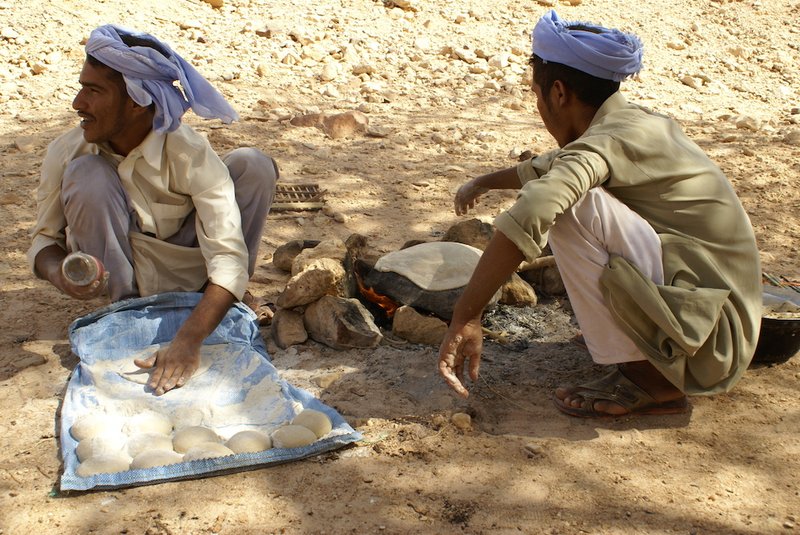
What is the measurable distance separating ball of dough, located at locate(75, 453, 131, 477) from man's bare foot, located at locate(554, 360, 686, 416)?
1413 millimetres

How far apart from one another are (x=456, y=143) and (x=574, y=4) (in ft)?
12.2

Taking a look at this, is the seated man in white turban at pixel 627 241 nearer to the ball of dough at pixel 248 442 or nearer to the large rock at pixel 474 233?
the ball of dough at pixel 248 442

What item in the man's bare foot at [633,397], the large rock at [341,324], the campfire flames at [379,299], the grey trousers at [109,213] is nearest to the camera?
the man's bare foot at [633,397]

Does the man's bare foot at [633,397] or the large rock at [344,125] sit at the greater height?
the man's bare foot at [633,397]

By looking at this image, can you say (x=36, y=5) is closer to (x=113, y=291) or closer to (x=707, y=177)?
(x=113, y=291)

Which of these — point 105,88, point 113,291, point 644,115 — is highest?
point 644,115

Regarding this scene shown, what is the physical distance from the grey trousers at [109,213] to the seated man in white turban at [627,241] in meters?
1.26

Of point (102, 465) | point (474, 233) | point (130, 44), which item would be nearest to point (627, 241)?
point (474, 233)

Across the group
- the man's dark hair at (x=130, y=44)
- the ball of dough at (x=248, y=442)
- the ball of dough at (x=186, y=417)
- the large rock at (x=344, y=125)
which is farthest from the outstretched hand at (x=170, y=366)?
the large rock at (x=344, y=125)

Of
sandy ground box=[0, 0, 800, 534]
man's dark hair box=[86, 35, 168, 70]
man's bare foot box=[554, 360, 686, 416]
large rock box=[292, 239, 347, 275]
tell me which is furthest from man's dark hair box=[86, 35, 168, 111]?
man's bare foot box=[554, 360, 686, 416]

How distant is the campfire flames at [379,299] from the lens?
346 centimetres

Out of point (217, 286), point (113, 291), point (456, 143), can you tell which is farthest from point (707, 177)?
point (456, 143)

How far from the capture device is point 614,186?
253 cm

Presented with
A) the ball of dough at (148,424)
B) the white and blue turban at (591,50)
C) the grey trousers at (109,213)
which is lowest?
the ball of dough at (148,424)
